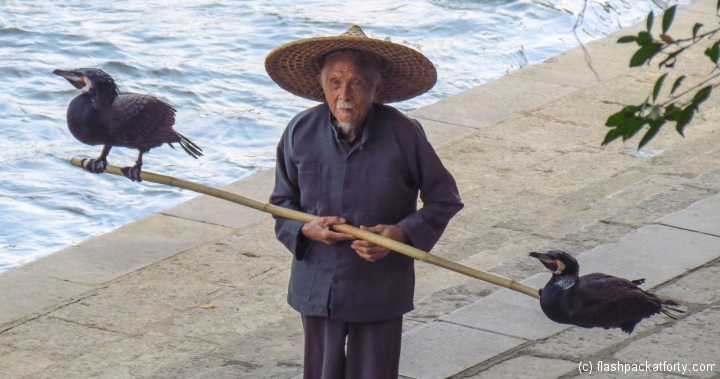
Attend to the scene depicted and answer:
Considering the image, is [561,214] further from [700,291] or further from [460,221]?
[700,291]

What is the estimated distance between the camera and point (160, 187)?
25.4 feet

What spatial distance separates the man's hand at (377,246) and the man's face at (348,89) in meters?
0.34

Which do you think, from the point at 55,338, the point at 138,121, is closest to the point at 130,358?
the point at 55,338

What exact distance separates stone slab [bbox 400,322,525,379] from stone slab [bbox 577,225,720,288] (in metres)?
0.79

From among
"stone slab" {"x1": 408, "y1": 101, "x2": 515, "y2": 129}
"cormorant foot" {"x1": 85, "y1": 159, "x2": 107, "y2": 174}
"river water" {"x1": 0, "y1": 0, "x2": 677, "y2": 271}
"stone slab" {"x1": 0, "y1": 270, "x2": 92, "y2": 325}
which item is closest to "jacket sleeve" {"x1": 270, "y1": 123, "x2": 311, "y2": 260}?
"cormorant foot" {"x1": 85, "y1": 159, "x2": 107, "y2": 174}

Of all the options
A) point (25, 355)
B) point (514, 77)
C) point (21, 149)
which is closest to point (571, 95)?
point (514, 77)

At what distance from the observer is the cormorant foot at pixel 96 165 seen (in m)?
3.10

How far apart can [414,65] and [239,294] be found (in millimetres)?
2450

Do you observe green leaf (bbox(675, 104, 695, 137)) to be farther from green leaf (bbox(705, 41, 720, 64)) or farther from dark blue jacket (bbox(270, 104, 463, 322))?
dark blue jacket (bbox(270, 104, 463, 322))

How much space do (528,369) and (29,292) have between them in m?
2.97

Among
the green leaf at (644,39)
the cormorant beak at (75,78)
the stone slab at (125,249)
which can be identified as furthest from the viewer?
the stone slab at (125,249)

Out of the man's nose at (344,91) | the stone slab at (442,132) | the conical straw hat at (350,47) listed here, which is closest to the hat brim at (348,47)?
the conical straw hat at (350,47)

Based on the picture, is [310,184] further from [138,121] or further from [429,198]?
[138,121]

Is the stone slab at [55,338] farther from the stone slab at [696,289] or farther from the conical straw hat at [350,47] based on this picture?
the stone slab at [696,289]
